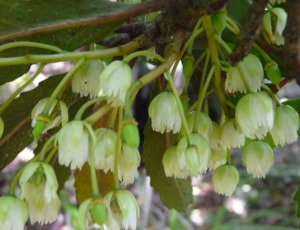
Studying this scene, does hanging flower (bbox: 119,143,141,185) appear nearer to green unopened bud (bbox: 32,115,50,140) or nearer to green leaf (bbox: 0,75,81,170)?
green unopened bud (bbox: 32,115,50,140)

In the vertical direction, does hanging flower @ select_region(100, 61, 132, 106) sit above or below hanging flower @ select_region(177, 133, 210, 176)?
above

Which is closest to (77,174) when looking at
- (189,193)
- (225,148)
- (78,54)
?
(189,193)

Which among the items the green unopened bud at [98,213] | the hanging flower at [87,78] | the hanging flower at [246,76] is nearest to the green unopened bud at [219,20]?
the hanging flower at [246,76]

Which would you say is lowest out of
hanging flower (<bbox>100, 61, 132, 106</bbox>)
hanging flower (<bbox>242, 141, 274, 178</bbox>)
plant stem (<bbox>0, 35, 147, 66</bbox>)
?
hanging flower (<bbox>242, 141, 274, 178</bbox>)

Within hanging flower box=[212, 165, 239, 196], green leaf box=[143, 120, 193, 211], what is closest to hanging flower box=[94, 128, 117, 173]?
hanging flower box=[212, 165, 239, 196]

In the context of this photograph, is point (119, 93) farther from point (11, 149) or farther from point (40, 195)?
point (11, 149)
